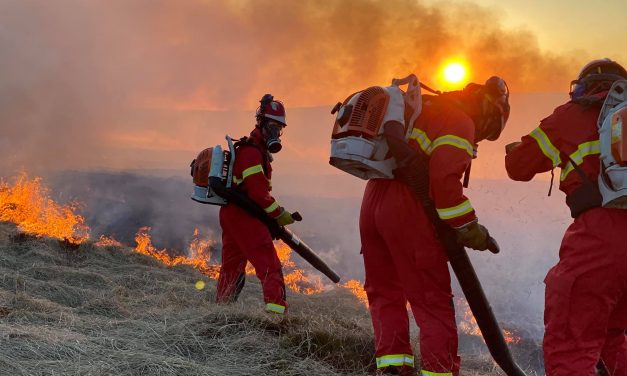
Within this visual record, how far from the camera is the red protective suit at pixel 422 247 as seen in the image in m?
3.08

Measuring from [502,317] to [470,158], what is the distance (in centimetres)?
10296

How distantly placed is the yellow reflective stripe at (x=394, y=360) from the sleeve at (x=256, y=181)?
8.71 ft

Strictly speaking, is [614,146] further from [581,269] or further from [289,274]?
[289,274]

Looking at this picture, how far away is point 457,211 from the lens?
3.04m

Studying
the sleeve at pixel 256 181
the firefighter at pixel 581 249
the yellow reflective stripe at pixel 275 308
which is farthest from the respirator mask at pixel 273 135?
the firefighter at pixel 581 249

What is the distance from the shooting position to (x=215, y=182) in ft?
19.2

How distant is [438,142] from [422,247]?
2.38 ft

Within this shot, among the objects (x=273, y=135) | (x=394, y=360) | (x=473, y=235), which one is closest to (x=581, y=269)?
(x=473, y=235)

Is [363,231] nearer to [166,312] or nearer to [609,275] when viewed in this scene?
[609,275]

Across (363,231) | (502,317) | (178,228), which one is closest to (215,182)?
(363,231)

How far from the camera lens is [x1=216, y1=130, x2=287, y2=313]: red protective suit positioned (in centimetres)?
550

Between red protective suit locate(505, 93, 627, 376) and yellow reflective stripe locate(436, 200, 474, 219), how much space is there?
1.91 ft

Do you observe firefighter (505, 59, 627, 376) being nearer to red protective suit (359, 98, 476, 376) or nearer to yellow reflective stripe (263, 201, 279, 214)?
red protective suit (359, 98, 476, 376)

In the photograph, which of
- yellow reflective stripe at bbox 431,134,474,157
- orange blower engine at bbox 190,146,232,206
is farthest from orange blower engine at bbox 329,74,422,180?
orange blower engine at bbox 190,146,232,206
